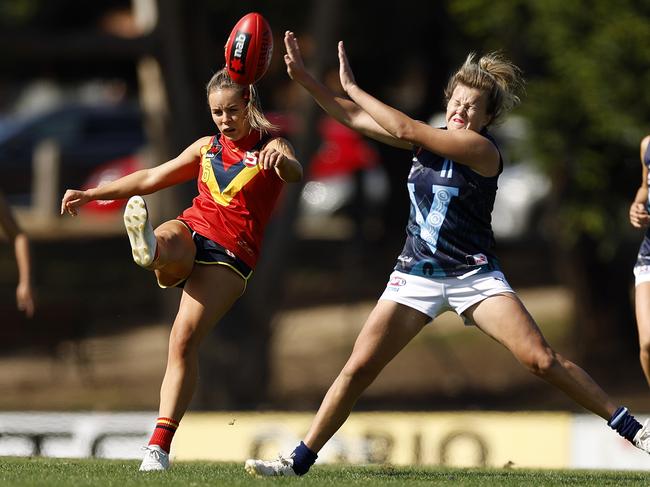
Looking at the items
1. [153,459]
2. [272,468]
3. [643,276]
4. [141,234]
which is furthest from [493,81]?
[153,459]

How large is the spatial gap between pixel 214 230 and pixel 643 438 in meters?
2.33

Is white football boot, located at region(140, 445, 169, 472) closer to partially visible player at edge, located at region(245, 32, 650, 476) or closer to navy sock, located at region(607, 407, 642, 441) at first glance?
partially visible player at edge, located at region(245, 32, 650, 476)

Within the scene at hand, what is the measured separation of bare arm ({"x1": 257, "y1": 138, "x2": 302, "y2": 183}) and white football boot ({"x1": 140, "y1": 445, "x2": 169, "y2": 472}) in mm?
1502

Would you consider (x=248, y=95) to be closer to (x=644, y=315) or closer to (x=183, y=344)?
(x=183, y=344)

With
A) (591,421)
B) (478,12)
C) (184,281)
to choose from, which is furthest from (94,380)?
(184,281)

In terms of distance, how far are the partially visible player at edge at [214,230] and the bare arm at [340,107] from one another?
32 centimetres

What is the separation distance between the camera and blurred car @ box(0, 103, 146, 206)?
2298 centimetres

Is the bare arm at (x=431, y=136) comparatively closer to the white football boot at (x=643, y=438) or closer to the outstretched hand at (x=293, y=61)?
the outstretched hand at (x=293, y=61)

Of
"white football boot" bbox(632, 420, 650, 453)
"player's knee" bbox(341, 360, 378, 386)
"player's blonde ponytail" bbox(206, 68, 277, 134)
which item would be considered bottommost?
"white football boot" bbox(632, 420, 650, 453)

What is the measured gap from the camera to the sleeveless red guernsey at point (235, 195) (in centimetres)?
685

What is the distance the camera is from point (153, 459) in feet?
22.3

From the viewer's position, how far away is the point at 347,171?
23328 millimetres

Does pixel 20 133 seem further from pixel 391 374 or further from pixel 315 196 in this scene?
pixel 391 374

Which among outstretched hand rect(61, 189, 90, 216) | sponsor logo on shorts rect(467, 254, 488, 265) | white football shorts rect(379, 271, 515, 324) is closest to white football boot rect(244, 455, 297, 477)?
white football shorts rect(379, 271, 515, 324)
